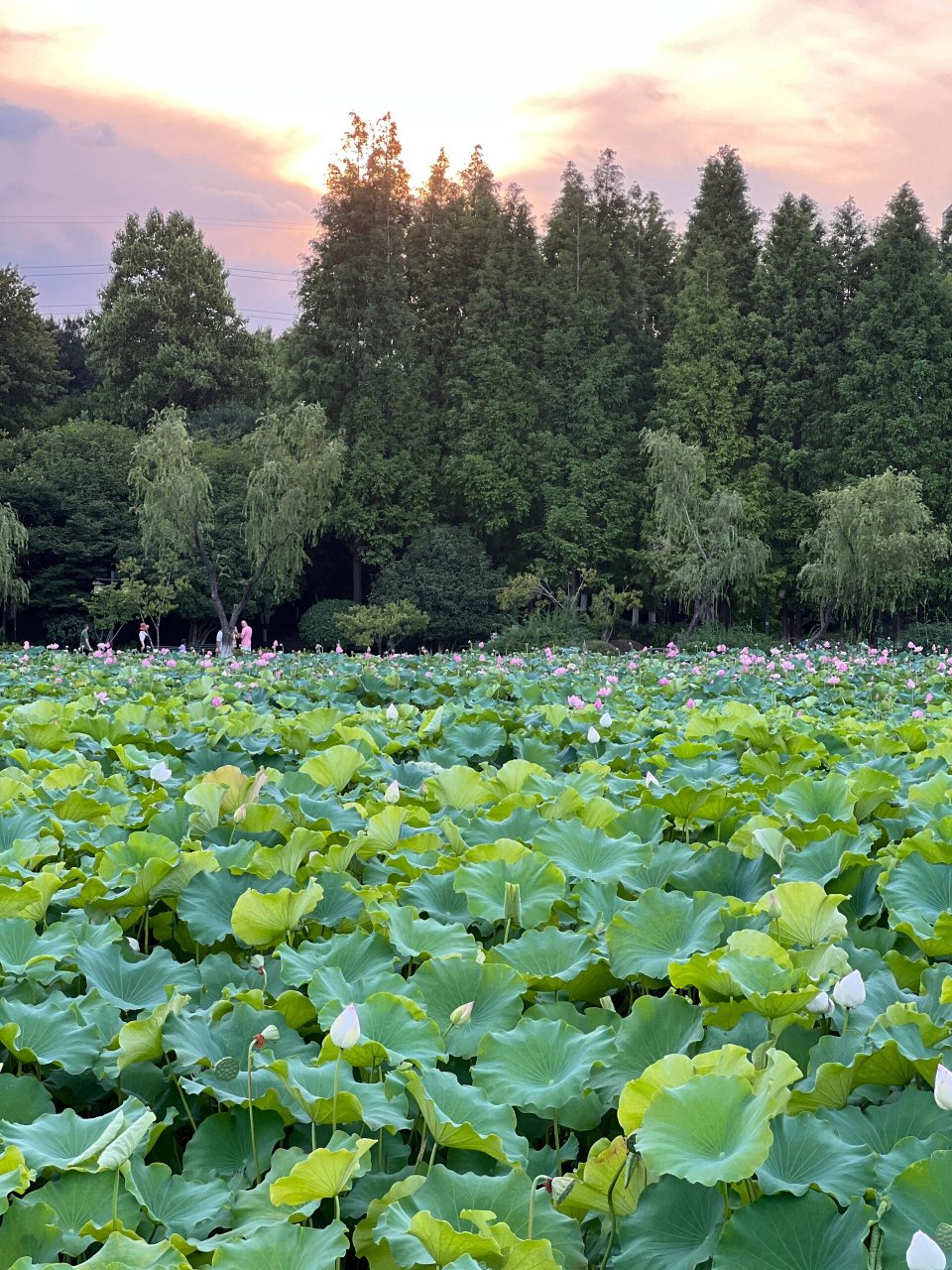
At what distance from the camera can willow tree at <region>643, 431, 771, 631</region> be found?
87.9ft

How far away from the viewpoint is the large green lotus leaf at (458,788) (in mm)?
2338

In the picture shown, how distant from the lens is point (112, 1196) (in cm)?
97

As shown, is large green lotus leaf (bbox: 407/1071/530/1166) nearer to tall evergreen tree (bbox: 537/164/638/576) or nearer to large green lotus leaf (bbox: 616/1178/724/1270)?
large green lotus leaf (bbox: 616/1178/724/1270)

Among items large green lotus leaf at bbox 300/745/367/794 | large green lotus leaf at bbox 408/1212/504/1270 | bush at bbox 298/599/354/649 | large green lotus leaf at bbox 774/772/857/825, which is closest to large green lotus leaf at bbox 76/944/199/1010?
large green lotus leaf at bbox 408/1212/504/1270

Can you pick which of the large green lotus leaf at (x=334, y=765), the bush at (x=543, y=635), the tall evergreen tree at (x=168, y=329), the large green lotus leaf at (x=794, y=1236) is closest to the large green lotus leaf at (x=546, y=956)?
the large green lotus leaf at (x=794, y=1236)

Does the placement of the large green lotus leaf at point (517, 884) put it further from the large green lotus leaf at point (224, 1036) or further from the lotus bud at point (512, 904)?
the large green lotus leaf at point (224, 1036)

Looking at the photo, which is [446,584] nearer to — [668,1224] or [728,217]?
[728,217]

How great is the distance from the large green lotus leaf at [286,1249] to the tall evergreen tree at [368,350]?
31.4 meters

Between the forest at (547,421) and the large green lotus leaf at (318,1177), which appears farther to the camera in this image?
the forest at (547,421)

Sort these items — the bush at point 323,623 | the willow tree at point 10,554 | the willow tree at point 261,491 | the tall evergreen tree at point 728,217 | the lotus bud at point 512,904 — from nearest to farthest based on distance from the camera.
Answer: the lotus bud at point 512,904, the willow tree at point 261,491, the willow tree at point 10,554, the bush at point 323,623, the tall evergreen tree at point 728,217

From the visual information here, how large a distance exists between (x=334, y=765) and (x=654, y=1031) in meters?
1.44

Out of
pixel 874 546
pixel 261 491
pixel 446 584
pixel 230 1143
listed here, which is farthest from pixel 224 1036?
pixel 446 584

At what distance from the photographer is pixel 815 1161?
960 mm

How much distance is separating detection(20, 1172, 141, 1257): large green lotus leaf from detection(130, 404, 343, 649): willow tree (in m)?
25.0
